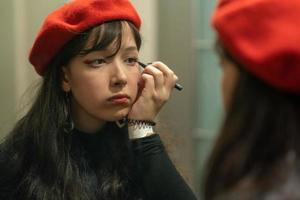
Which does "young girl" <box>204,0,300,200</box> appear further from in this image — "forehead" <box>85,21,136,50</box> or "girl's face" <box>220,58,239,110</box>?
"forehead" <box>85,21,136,50</box>

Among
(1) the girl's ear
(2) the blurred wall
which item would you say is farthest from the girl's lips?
(2) the blurred wall

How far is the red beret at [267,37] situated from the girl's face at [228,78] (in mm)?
24

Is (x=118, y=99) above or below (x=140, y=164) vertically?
above

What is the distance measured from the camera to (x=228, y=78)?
23.4 inches

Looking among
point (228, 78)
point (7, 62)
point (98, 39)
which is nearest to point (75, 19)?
point (98, 39)

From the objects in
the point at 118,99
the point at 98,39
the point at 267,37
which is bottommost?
the point at 118,99

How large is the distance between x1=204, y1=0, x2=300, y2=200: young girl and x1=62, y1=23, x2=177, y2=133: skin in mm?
379

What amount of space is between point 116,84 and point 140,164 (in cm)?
18

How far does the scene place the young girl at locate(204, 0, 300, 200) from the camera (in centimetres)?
52

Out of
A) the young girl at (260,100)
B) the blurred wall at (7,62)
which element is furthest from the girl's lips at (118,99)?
the blurred wall at (7,62)

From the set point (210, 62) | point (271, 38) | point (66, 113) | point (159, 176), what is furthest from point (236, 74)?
point (210, 62)

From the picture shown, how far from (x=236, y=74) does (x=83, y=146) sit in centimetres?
52

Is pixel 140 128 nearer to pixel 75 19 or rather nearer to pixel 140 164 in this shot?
pixel 140 164

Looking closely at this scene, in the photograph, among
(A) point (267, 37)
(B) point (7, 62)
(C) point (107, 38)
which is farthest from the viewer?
(B) point (7, 62)
